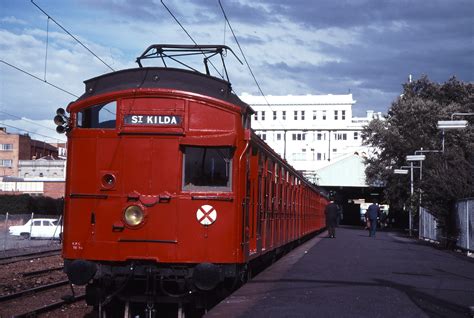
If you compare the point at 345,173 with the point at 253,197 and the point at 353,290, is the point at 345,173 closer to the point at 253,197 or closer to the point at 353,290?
the point at 353,290

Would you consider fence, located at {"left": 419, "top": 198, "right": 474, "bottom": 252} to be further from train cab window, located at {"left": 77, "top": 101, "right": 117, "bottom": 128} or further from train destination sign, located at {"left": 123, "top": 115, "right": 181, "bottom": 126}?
train cab window, located at {"left": 77, "top": 101, "right": 117, "bottom": 128}

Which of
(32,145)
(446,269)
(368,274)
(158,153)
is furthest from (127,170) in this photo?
(32,145)

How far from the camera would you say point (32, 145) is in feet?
301

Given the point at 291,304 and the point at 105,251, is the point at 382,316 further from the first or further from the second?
the point at 105,251

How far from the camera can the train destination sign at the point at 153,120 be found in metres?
9.45

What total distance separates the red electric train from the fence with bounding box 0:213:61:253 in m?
20.1

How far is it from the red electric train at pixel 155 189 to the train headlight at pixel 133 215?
0.04 ft

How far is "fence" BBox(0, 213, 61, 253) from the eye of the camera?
3000cm

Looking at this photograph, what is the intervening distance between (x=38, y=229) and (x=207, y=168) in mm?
28450

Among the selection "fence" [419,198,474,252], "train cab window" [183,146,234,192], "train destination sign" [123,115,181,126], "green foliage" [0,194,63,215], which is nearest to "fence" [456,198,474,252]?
"fence" [419,198,474,252]

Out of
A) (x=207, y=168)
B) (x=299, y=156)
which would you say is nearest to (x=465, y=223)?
(x=207, y=168)

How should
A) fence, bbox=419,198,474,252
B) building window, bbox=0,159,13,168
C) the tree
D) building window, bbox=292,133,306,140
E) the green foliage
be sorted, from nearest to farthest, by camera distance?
fence, bbox=419,198,474,252, the green foliage, the tree, building window, bbox=0,159,13,168, building window, bbox=292,133,306,140

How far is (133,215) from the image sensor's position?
9.28 metres

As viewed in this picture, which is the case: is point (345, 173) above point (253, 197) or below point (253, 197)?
above
